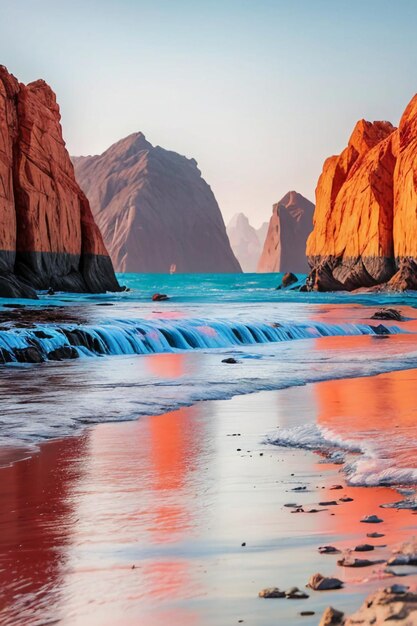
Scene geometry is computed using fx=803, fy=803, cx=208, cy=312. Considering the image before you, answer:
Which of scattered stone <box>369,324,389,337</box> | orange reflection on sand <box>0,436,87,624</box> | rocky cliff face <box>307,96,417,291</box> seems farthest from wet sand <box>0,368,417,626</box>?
rocky cliff face <box>307,96,417,291</box>

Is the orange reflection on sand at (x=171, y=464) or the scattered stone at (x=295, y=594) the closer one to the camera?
the scattered stone at (x=295, y=594)

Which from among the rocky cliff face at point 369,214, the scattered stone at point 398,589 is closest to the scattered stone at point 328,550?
the scattered stone at point 398,589

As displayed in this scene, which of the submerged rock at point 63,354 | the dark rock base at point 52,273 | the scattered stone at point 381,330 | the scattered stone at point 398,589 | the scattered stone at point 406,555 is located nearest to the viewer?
the scattered stone at point 398,589

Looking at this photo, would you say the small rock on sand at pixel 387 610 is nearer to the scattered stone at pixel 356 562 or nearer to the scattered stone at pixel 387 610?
the scattered stone at pixel 387 610

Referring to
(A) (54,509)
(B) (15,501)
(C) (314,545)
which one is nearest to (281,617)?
(C) (314,545)

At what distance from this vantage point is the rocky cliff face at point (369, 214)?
2596 inches

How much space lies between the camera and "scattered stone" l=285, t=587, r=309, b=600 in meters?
3.77

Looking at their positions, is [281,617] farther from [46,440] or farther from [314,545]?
[46,440]

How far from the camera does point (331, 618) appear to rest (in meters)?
3.32

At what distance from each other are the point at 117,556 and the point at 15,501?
186 centimetres

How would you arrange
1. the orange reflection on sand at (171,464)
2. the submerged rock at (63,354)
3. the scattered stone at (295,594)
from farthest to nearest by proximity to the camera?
1. the submerged rock at (63,354)
2. the orange reflection on sand at (171,464)
3. the scattered stone at (295,594)

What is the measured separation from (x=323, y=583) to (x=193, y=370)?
13.6 m

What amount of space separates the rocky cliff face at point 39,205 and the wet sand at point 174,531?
129 feet

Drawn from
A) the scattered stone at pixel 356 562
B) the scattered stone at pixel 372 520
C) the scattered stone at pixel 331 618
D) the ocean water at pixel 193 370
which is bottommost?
the ocean water at pixel 193 370
